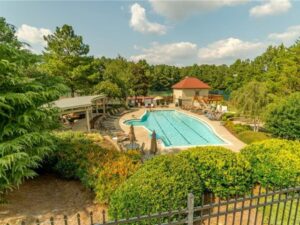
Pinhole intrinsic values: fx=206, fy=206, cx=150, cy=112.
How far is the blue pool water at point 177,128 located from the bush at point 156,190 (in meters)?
10.7

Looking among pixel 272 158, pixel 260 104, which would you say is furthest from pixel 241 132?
pixel 272 158

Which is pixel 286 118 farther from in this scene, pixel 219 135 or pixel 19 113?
pixel 19 113

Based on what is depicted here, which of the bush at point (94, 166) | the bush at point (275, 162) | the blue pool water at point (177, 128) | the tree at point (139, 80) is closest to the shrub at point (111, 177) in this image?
the bush at point (94, 166)

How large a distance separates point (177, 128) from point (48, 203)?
17.1 meters

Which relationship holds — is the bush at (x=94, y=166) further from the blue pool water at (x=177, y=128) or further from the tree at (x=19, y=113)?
the blue pool water at (x=177, y=128)

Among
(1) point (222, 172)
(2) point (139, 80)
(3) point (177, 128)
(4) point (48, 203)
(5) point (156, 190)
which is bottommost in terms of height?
(3) point (177, 128)

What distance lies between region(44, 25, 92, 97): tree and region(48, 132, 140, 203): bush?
52.3ft

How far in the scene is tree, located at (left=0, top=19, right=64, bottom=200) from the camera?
184 inches

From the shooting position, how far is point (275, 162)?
616 centimetres

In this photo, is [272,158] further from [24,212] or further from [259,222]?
[24,212]

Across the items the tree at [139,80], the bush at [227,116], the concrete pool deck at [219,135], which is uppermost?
the tree at [139,80]

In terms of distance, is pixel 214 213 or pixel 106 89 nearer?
pixel 214 213

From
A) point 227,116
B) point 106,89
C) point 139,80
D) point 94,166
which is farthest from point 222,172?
point 139,80

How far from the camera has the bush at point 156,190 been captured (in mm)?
4276
